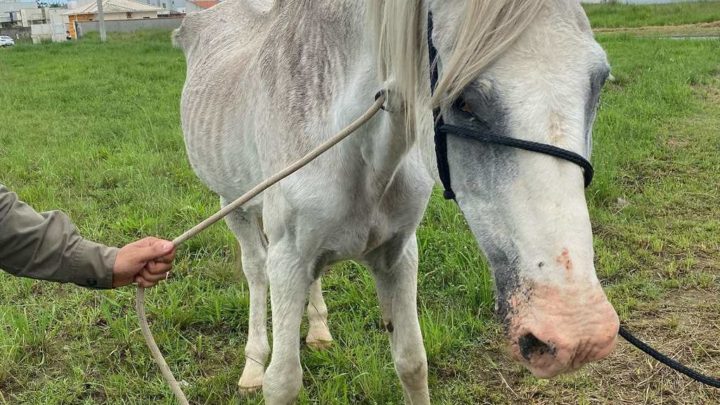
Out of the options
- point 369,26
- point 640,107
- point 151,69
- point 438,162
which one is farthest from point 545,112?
point 151,69

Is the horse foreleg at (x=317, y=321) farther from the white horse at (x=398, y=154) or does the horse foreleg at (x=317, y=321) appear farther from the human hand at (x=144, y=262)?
the human hand at (x=144, y=262)

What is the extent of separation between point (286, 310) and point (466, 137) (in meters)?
1.08

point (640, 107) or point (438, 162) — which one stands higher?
point (438, 162)

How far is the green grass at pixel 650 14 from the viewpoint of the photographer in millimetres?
18609

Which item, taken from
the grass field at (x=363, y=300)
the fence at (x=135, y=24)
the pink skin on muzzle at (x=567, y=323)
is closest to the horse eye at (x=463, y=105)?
the pink skin on muzzle at (x=567, y=323)

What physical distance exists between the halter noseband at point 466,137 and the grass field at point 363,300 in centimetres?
143

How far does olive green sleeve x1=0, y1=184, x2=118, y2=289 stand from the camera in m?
1.80

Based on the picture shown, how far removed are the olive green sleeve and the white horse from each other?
1.75 ft

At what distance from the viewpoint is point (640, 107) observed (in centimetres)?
674

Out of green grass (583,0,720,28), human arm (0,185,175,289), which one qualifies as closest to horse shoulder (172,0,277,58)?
human arm (0,185,175,289)

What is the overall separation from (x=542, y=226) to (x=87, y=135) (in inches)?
265

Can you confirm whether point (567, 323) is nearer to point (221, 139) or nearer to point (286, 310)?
point (286, 310)

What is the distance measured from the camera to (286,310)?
2135mm

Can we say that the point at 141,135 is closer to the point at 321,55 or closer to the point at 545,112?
the point at 321,55
